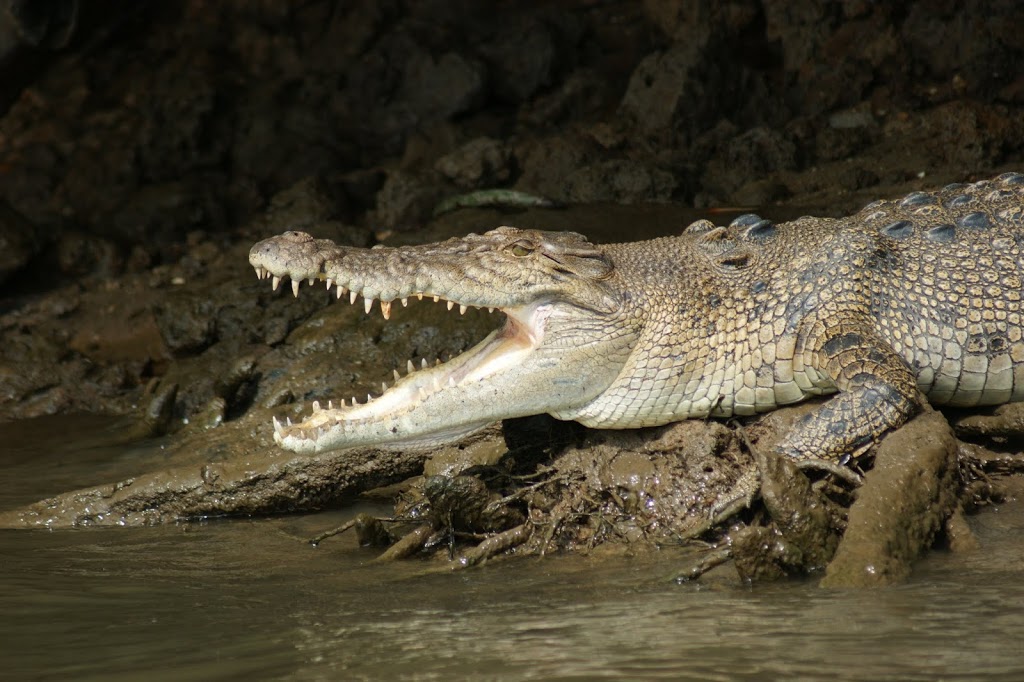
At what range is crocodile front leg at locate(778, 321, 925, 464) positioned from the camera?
4105 mm

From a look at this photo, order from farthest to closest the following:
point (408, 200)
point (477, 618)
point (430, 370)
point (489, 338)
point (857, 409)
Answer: point (408, 200)
point (489, 338)
point (430, 370)
point (857, 409)
point (477, 618)

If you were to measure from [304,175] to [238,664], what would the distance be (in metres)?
6.70

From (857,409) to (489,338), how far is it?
141cm

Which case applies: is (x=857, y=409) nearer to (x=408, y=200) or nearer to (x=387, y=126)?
(x=408, y=200)

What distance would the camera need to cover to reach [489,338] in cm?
461

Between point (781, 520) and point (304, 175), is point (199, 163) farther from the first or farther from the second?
point (781, 520)

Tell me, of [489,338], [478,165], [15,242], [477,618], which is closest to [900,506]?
[477,618]

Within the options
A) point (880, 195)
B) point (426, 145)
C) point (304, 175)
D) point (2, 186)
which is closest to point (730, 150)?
point (880, 195)

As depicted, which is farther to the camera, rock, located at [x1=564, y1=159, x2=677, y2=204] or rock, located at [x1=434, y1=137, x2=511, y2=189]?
rock, located at [x1=434, y1=137, x2=511, y2=189]

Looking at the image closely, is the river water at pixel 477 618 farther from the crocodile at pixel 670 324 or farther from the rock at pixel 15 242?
the rock at pixel 15 242

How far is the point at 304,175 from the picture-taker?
9.51 meters

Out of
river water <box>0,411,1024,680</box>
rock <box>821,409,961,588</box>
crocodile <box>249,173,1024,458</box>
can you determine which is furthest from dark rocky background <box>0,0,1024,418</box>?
rock <box>821,409,961,588</box>

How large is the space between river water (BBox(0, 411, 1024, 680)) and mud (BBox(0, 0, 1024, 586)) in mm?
219

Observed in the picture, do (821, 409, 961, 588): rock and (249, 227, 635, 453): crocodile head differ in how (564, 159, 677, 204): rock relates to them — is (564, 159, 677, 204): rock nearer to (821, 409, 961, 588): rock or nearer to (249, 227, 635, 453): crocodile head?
(249, 227, 635, 453): crocodile head
